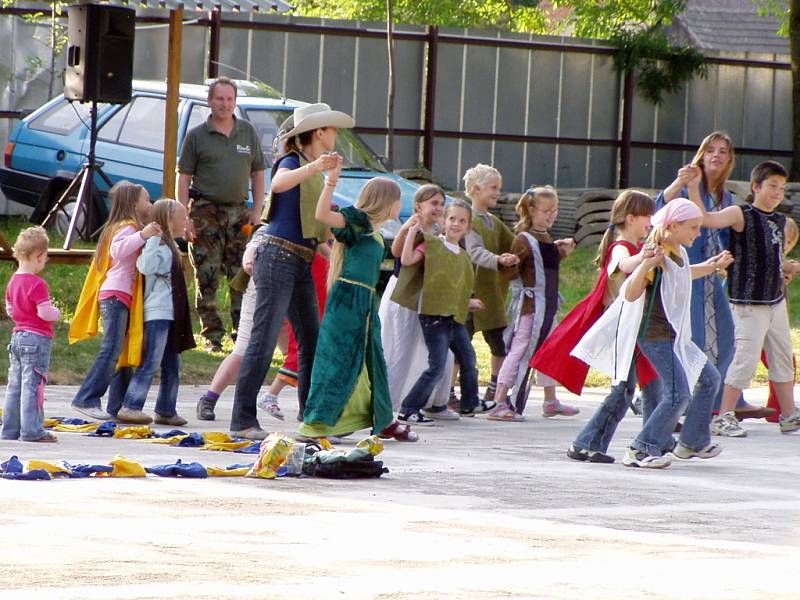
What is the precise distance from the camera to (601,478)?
26.8 feet

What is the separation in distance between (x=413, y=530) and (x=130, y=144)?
36.7 feet

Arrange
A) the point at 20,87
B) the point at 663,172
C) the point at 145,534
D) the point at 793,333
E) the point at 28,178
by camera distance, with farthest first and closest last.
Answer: the point at 663,172 < the point at 20,87 < the point at 28,178 < the point at 793,333 < the point at 145,534

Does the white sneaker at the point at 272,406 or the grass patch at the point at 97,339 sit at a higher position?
the grass patch at the point at 97,339

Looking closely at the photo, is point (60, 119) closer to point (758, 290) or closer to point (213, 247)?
point (213, 247)

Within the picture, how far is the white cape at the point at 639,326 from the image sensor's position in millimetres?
8547

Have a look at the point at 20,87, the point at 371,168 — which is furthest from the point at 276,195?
the point at 20,87

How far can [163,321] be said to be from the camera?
9.77 meters

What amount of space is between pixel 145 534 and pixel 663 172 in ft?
66.0

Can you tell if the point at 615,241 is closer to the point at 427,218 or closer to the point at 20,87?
the point at 427,218

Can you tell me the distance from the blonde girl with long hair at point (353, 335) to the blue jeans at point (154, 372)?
1.17 metres

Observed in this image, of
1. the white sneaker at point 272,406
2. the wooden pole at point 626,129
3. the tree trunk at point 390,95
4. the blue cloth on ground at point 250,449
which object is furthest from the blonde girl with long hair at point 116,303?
the wooden pole at point 626,129

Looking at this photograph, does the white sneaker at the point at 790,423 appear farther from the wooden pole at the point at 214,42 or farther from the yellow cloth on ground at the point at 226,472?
the wooden pole at the point at 214,42

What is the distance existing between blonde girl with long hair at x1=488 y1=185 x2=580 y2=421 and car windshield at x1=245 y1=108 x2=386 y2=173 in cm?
516

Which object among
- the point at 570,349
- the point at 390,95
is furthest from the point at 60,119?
the point at 570,349
